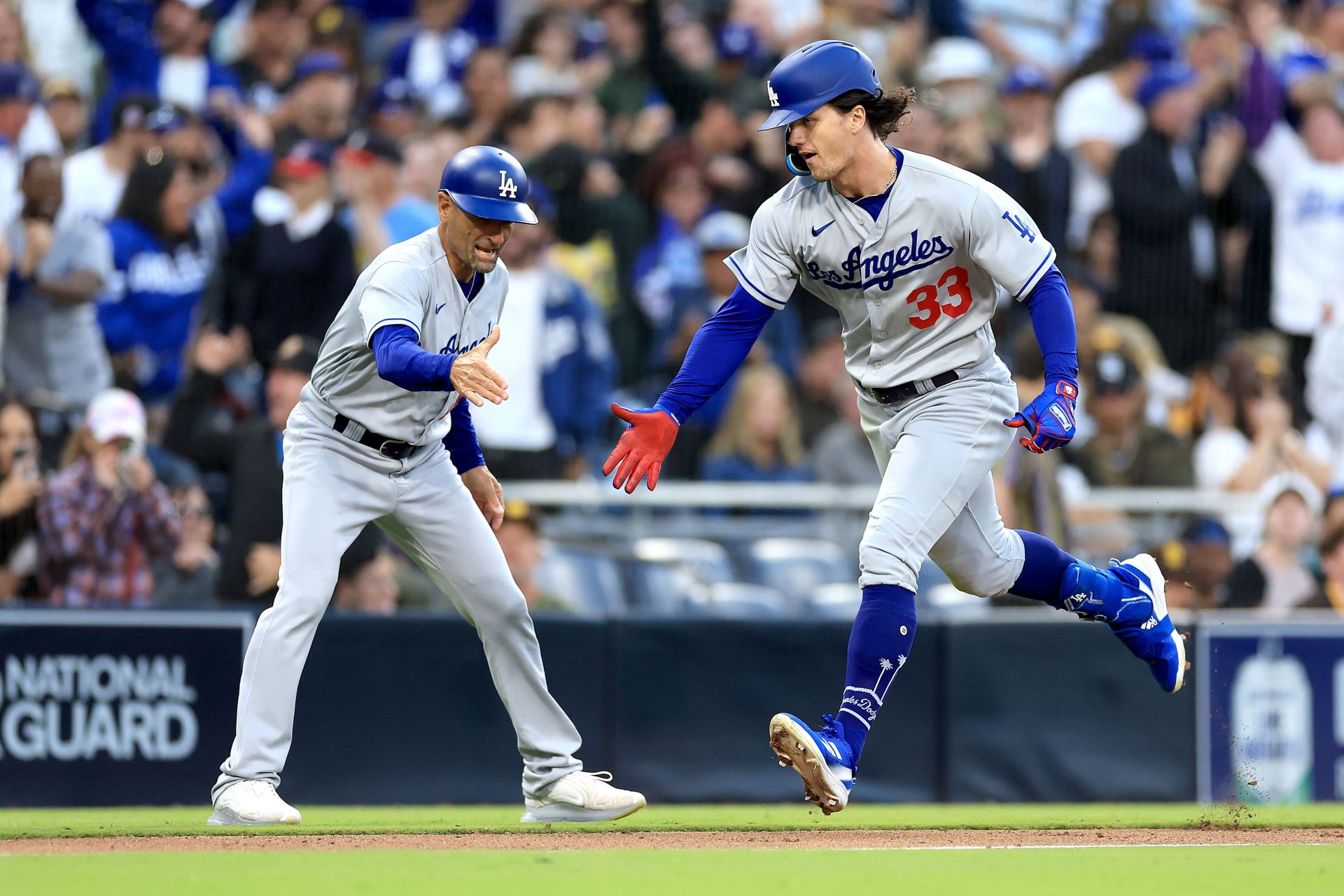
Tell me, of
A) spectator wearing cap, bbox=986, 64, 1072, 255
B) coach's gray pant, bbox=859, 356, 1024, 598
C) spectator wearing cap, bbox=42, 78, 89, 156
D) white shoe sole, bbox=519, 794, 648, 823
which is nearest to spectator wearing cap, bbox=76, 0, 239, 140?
spectator wearing cap, bbox=42, 78, 89, 156

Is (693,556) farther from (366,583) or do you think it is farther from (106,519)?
(106,519)

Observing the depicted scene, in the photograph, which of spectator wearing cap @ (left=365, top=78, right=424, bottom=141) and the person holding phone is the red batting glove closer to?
the person holding phone

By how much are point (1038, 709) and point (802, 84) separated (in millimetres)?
4314

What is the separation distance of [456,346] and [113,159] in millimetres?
4611

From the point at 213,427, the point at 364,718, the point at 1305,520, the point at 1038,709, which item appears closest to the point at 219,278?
the point at 213,427

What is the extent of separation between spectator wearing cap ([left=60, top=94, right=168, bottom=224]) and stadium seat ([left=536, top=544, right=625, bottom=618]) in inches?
115

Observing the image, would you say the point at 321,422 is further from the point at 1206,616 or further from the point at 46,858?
the point at 1206,616

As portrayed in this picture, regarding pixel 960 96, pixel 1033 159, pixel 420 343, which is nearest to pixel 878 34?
pixel 960 96

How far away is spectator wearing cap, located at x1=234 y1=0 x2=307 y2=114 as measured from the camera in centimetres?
1077

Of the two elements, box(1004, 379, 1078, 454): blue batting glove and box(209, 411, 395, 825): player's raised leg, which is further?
box(209, 411, 395, 825): player's raised leg

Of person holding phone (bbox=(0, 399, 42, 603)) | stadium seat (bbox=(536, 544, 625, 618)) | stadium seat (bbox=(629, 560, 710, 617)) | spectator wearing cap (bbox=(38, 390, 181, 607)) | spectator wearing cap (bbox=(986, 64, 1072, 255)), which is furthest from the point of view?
spectator wearing cap (bbox=(986, 64, 1072, 255))

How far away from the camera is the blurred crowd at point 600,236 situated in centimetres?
854

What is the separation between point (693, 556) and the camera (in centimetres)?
916

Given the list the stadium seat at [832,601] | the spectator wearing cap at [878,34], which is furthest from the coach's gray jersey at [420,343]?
the spectator wearing cap at [878,34]
